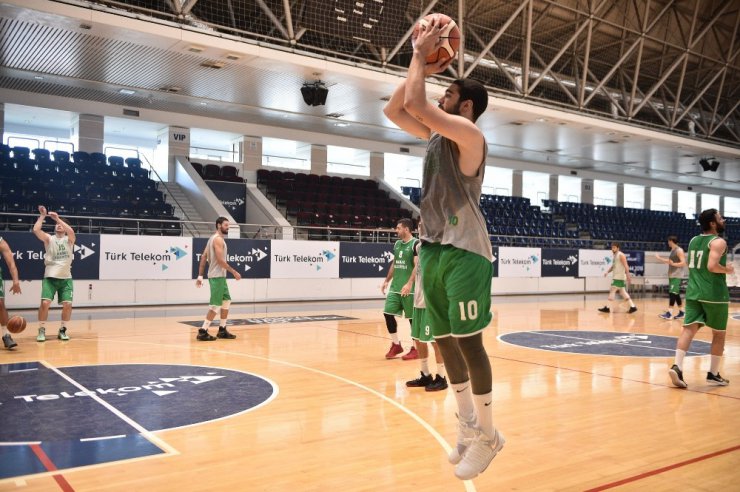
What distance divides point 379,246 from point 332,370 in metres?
11.9

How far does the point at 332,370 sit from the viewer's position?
7645 mm

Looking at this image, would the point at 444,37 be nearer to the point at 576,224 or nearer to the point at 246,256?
the point at 246,256

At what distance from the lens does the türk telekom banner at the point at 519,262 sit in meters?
21.4

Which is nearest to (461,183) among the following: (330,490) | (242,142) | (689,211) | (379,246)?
(330,490)

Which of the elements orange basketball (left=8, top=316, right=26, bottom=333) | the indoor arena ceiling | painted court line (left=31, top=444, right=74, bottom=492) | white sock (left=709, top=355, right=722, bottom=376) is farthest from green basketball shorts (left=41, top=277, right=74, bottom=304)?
white sock (left=709, top=355, right=722, bottom=376)

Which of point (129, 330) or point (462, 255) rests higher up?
point (462, 255)

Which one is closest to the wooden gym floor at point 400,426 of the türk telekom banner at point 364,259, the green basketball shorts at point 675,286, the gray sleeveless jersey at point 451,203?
the gray sleeveless jersey at point 451,203

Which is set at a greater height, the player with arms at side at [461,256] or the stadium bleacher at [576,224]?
the stadium bleacher at [576,224]

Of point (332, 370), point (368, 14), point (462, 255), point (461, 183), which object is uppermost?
point (368, 14)

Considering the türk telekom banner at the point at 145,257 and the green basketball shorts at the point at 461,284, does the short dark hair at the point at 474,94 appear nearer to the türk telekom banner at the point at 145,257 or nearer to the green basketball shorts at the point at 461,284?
the green basketball shorts at the point at 461,284

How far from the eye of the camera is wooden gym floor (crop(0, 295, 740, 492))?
376cm

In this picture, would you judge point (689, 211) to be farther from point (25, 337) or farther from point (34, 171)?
point (25, 337)

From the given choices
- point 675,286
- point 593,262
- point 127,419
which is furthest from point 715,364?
point 593,262

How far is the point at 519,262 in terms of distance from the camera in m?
21.8
